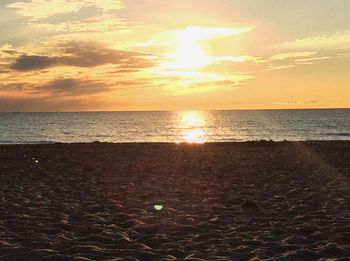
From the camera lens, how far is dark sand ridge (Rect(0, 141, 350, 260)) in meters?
7.03

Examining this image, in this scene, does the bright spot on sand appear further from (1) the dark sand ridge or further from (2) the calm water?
(2) the calm water

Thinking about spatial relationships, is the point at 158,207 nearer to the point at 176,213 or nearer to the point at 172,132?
the point at 176,213

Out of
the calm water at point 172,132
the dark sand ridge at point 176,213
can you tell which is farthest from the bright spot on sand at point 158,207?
the calm water at point 172,132

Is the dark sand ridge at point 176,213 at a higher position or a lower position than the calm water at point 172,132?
lower

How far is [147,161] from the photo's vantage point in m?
21.4

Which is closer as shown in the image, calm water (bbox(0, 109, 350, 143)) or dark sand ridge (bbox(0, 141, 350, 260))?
dark sand ridge (bbox(0, 141, 350, 260))

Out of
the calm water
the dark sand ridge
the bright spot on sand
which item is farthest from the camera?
the calm water

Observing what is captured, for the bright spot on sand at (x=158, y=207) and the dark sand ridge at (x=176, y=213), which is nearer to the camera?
the dark sand ridge at (x=176, y=213)

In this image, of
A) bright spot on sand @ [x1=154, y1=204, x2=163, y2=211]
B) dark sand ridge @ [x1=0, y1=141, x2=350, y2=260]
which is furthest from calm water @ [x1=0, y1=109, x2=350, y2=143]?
bright spot on sand @ [x1=154, y1=204, x2=163, y2=211]

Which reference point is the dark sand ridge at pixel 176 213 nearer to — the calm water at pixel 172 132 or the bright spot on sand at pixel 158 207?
the bright spot on sand at pixel 158 207

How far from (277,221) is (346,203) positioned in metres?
2.67

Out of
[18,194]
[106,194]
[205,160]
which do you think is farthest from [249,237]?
[205,160]

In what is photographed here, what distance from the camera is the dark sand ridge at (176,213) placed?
7027 millimetres

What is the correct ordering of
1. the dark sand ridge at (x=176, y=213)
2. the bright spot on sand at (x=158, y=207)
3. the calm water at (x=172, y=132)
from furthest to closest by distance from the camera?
1. the calm water at (x=172, y=132)
2. the bright spot on sand at (x=158, y=207)
3. the dark sand ridge at (x=176, y=213)
